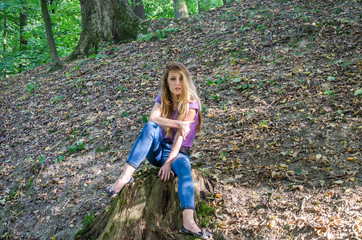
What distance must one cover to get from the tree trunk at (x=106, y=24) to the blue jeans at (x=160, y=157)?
7.43 metres

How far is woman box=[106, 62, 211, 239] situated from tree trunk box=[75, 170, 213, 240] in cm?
13

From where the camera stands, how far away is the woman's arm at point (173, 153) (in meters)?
3.12

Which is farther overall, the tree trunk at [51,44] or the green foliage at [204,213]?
the tree trunk at [51,44]

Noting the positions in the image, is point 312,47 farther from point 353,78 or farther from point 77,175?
point 77,175

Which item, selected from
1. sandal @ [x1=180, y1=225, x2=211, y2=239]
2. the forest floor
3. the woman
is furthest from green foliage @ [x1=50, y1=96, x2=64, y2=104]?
sandal @ [x1=180, y1=225, x2=211, y2=239]

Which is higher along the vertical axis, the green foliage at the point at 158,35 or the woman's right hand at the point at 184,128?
the green foliage at the point at 158,35

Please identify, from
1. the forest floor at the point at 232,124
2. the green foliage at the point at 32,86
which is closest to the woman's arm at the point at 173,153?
the forest floor at the point at 232,124

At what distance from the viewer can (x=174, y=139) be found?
10.9 feet

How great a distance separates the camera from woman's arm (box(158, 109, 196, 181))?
3116 millimetres

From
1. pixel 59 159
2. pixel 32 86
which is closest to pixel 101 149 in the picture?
pixel 59 159

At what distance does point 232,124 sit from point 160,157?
2029 millimetres

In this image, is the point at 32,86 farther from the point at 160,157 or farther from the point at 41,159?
the point at 160,157

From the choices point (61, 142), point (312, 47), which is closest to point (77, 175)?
point (61, 142)

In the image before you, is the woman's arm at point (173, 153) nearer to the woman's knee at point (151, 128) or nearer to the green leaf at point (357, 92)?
the woman's knee at point (151, 128)
